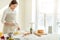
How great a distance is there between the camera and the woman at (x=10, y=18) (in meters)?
1.76

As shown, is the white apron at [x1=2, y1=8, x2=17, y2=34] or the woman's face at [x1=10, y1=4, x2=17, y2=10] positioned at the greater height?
the woman's face at [x1=10, y1=4, x2=17, y2=10]

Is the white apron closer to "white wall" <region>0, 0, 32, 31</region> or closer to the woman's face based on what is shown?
the woman's face

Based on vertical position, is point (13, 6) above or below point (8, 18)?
above

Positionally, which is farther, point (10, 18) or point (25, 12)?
point (25, 12)

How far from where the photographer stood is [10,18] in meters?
1.78

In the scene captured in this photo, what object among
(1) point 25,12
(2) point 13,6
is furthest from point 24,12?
(2) point 13,6

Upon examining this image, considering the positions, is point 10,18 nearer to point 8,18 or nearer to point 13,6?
point 8,18

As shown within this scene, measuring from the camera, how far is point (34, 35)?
1876mm

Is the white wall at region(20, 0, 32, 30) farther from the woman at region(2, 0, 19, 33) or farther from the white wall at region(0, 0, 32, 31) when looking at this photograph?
the woman at region(2, 0, 19, 33)

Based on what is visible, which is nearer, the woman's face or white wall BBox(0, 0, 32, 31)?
the woman's face

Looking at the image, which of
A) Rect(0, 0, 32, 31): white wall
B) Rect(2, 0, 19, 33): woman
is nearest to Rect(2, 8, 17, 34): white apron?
Rect(2, 0, 19, 33): woman

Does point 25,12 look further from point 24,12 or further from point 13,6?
point 13,6

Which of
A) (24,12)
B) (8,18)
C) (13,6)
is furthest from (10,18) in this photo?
(24,12)

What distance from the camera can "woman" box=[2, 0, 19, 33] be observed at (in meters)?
1.76
